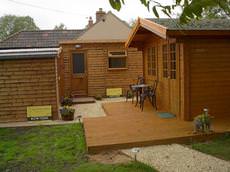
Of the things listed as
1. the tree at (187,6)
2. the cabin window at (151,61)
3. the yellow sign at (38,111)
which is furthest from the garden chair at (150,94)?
the tree at (187,6)

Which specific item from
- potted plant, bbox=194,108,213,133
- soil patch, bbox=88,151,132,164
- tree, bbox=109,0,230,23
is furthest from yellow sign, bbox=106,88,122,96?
tree, bbox=109,0,230,23

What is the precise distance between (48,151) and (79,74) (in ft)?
28.1

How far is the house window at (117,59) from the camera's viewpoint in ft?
47.5

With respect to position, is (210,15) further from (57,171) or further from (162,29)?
(162,29)

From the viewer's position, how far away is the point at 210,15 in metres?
1.85

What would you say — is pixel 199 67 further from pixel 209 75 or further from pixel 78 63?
pixel 78 63

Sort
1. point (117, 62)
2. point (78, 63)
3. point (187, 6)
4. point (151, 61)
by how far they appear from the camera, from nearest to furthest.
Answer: point (187, 6) → point (151, 61) → point (78, 63) → point (117, 62)

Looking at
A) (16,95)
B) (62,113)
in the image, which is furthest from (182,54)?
(16,95)

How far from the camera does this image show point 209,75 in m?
7.46

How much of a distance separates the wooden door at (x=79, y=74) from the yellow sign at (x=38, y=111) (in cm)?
500

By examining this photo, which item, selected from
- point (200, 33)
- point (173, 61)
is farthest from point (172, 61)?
point (200, 33)

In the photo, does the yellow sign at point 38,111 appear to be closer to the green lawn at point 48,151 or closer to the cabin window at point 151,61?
the green lawn at point 48,151

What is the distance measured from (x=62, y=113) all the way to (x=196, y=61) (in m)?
4.00

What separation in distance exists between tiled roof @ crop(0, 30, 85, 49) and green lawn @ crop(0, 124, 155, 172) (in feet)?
35.3
